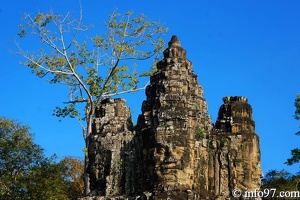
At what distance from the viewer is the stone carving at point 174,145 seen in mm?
14578

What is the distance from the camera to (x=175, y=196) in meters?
14.1

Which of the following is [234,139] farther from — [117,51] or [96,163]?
[117,51]

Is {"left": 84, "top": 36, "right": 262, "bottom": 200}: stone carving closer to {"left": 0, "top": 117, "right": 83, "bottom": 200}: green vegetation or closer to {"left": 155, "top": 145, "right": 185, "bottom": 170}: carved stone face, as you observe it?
{"left": 155, "top": 145, "right": 185, "bottom": 170}: carved stone face

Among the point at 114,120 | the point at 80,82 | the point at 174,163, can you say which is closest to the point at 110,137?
the point at 114,120

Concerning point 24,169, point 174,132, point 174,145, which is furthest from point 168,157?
point 24,169

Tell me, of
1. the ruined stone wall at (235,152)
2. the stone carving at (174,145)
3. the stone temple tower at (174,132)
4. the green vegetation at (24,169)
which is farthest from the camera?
the green vegetation at (24,169)

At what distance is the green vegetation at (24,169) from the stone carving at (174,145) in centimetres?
628

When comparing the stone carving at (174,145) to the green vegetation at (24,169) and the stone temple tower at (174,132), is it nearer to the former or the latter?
the stone temple tower at (174,132)

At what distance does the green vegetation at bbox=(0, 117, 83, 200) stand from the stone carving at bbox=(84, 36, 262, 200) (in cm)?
628

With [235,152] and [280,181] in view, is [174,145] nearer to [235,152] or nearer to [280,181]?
[235,152]

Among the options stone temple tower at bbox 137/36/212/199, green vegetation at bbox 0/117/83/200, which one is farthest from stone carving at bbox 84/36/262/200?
green vegetation at bbox 0/117/83/200

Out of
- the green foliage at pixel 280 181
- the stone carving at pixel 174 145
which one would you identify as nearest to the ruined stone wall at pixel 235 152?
the stone carving at pixel 174 145

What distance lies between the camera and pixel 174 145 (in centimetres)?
1459

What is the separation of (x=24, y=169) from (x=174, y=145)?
1006 cm
